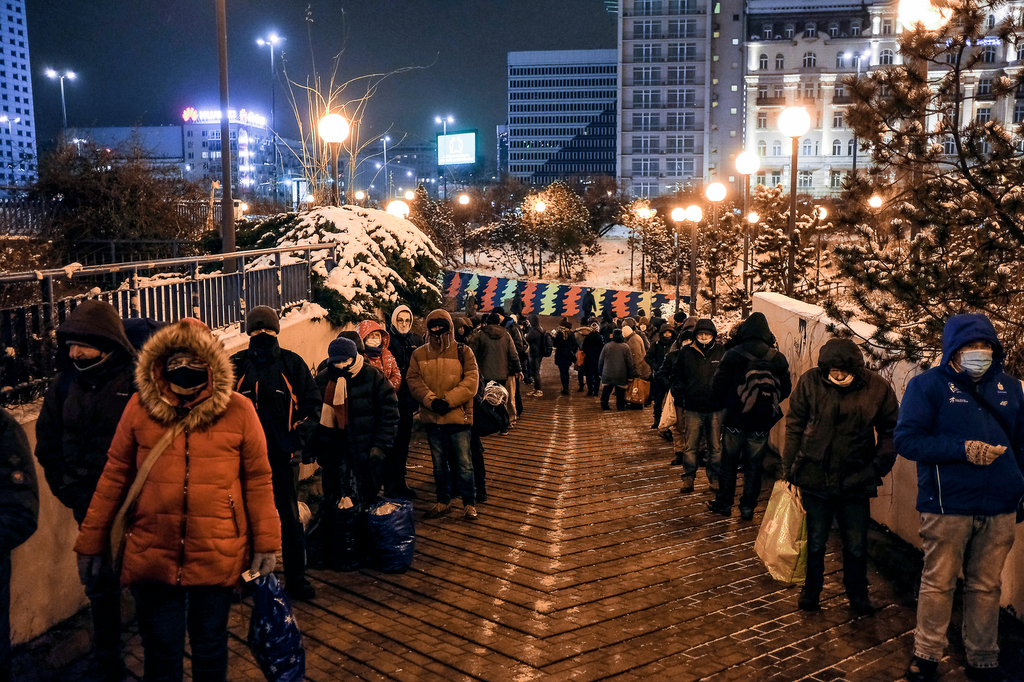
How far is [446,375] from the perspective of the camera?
7.73 meters

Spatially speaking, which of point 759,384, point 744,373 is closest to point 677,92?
point 744,373

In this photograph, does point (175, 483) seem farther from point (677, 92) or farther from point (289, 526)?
point (677, 92)

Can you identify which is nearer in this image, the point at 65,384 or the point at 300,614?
the point at 65,384

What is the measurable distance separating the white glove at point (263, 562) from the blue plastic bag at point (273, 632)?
10cm

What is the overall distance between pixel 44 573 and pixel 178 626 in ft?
5.94

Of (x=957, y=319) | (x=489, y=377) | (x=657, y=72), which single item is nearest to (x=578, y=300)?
(x=489, y=377)

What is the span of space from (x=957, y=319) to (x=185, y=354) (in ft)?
12.9

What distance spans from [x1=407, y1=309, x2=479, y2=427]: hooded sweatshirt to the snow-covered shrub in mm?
4019

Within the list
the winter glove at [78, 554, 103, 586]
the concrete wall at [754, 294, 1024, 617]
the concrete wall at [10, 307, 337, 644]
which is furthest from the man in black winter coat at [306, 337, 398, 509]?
the concrete wall at [754, 294, 1024, 617]

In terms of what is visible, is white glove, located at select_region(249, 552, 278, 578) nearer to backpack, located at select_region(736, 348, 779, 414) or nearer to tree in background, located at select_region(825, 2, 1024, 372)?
backpack, located at select_region(736, 348, 779, 414)

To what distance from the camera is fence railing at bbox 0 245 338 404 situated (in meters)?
5.46

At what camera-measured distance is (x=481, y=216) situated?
65.1 m

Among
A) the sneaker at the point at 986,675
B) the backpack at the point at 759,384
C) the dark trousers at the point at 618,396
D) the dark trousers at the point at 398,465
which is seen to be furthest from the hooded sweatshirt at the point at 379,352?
the dark trousers at the point at 618,396

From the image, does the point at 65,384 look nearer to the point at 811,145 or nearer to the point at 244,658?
the point at 244,658
